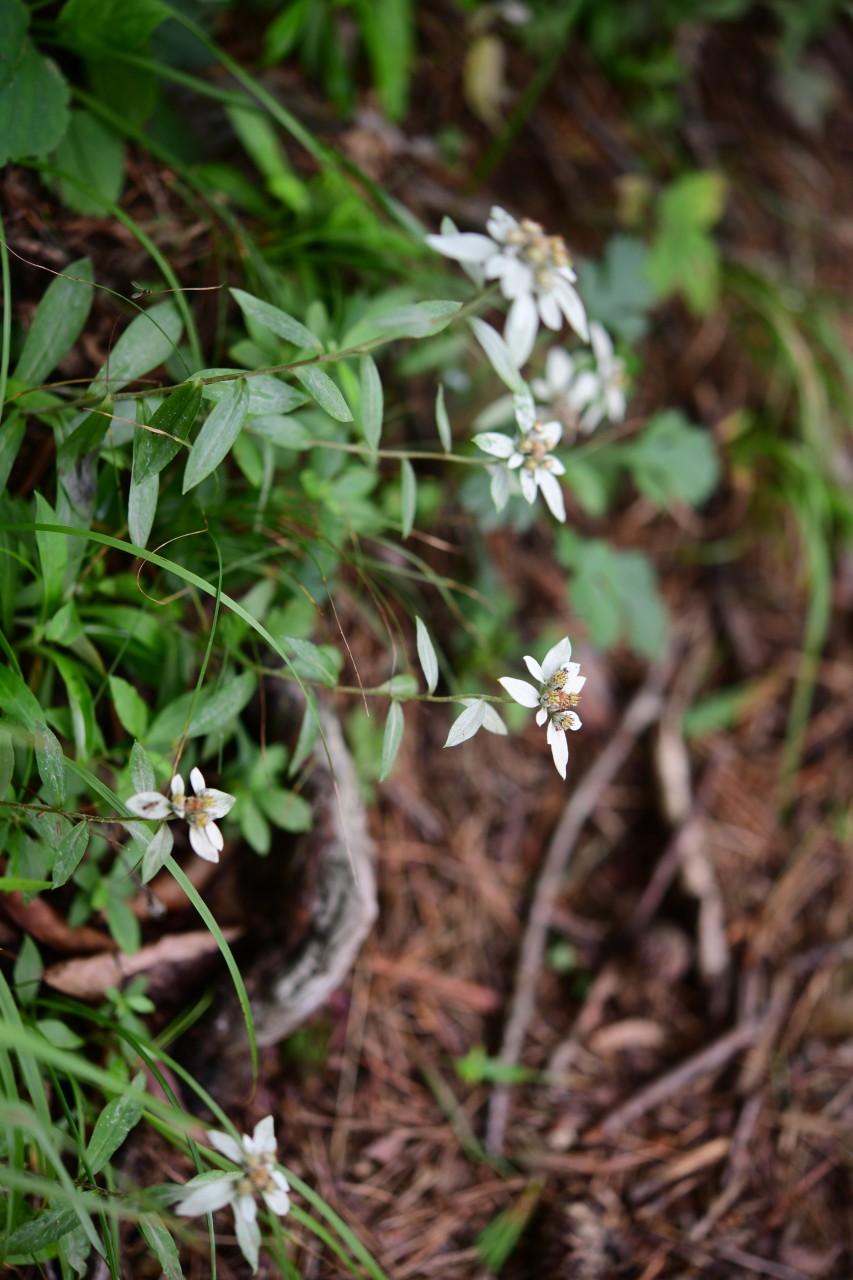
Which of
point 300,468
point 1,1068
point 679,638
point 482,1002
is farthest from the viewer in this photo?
point 679,638

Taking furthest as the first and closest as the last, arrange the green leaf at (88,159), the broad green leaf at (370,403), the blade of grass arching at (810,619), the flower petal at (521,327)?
the blade of grass arching at (810,619), the green leaf at (88,159), the flower petal at (521,327), the broad green leaf at (370,403)

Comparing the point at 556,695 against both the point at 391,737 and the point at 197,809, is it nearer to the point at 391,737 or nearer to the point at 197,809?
the point at 391,737

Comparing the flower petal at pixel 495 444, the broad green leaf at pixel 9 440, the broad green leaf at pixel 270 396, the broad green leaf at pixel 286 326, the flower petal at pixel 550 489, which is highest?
the broad green leaf at pixel 286 326

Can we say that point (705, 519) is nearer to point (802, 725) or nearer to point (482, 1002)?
point (802, 725)

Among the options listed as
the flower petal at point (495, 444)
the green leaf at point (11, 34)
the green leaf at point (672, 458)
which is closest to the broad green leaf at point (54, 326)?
the green leaf at point (11, 34)

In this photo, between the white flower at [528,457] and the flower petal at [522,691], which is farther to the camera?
the white flower at [528,457]

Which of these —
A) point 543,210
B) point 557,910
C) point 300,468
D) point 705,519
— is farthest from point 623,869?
point 543,210

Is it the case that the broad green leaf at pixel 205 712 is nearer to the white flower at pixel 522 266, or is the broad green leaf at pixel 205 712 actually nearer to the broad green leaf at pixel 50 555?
the broad green leaf at pixel 50 555
